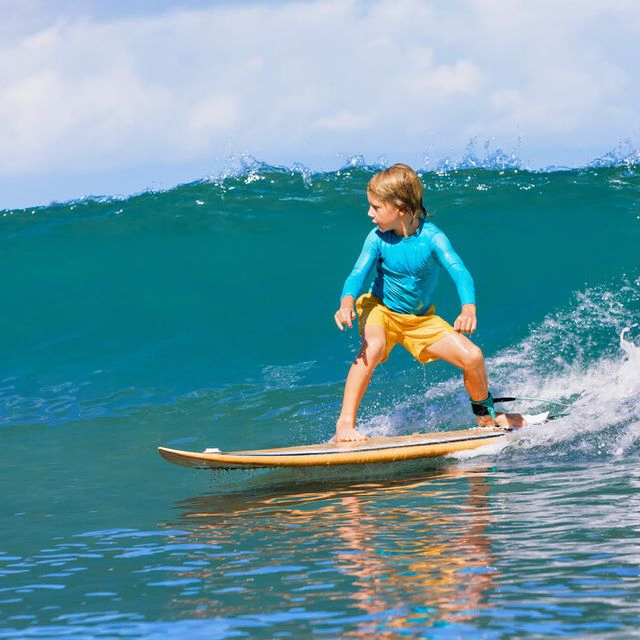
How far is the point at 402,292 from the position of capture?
21.6ft

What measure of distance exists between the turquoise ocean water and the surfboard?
0.33 ft

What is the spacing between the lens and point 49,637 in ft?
10.8

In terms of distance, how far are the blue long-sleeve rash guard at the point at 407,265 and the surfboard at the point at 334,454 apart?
0.82 metres

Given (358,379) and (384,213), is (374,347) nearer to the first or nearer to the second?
(358,379)

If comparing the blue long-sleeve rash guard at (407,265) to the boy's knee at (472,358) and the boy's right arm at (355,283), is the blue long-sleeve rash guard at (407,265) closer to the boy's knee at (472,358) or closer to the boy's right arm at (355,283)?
the boy's right arm at (355,283)

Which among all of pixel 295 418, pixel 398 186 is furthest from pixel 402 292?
pixel 295 418

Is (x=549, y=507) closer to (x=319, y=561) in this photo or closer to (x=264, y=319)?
(x=319, y=561)

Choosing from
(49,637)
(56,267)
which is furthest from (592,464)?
(56,267)

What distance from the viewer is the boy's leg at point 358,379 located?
21.0 ft

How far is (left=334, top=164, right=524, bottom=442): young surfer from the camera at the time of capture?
6.30 metres

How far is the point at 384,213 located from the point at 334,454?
4.56 ft

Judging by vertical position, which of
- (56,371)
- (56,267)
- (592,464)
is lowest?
(592,464)

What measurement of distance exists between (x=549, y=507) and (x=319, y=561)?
120 centimetres

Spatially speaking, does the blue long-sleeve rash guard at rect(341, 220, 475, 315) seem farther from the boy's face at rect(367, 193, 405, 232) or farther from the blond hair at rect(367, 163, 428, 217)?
the blond hair at rect(367, 163, 428, 217)
